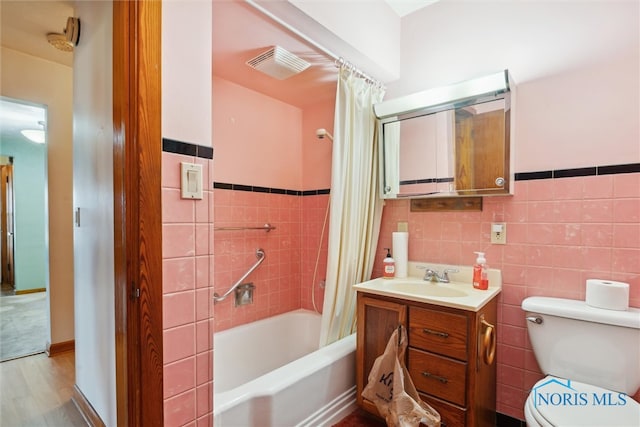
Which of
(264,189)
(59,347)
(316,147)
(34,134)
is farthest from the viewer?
(34,134)

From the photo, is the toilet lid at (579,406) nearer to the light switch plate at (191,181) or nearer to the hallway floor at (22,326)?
the light switch plate at (191,181)

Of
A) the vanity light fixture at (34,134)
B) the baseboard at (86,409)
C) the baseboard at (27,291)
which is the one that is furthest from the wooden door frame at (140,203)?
the baseboard at (27,291)

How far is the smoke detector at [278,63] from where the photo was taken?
170cm

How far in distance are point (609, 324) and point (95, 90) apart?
233 cm

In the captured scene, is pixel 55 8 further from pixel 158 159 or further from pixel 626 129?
pixel 626 129

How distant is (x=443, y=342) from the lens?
1.45 m

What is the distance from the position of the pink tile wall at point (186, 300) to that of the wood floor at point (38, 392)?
2.81 ft

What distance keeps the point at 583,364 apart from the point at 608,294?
12.5 inches

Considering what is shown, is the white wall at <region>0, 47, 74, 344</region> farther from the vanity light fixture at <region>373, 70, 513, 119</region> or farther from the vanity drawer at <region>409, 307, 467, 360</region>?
the vanity drawer at <region>409, 307, 467, 360</region>

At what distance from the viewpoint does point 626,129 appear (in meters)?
1.38

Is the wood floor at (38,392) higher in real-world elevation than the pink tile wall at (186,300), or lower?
lower

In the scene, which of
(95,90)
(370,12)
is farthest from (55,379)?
(370,12)

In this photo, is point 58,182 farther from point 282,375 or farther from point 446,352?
point 446,352

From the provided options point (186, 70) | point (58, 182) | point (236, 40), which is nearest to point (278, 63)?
point (236, 40)
